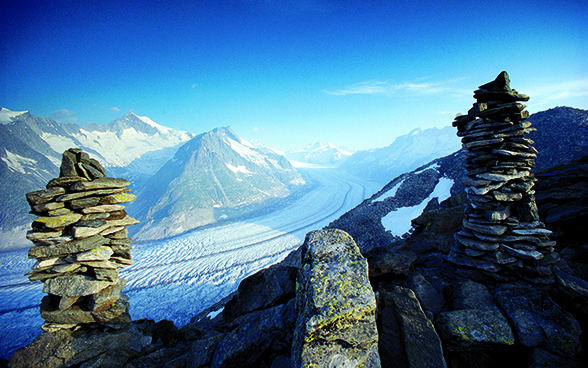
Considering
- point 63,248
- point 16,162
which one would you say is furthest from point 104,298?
point 16,162

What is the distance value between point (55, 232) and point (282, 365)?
8.55m

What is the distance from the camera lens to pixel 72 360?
6477mm

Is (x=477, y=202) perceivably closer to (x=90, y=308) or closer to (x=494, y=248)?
(x=494, y=248)

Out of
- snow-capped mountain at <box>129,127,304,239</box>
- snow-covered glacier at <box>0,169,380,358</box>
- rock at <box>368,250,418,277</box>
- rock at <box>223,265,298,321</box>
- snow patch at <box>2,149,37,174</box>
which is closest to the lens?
rock at <box>368,250,418,277</box>

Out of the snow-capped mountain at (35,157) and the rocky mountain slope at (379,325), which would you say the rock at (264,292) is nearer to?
the rocky mountain slope at (379,325)

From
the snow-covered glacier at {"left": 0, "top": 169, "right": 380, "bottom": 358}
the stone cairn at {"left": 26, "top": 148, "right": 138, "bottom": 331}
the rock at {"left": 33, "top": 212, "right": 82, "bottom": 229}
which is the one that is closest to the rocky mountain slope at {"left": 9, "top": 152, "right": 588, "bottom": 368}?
the stone cairn at {"left": 26, "top": 148, "right": 138, "bottom": 331}

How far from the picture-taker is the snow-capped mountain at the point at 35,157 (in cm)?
8594

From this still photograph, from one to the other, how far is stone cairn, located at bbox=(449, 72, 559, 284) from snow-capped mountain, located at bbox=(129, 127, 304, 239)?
91.3 m

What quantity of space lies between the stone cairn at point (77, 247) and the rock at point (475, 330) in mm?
10186

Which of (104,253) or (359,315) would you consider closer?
(359,315)

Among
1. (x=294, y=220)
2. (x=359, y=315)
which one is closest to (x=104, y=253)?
(x=359, y=315)

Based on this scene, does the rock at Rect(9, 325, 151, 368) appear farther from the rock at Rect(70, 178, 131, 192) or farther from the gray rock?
the rock at Rect(70, 178, 131, 192)

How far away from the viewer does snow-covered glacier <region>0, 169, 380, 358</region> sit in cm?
3266

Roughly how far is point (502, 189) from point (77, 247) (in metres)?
14.8
